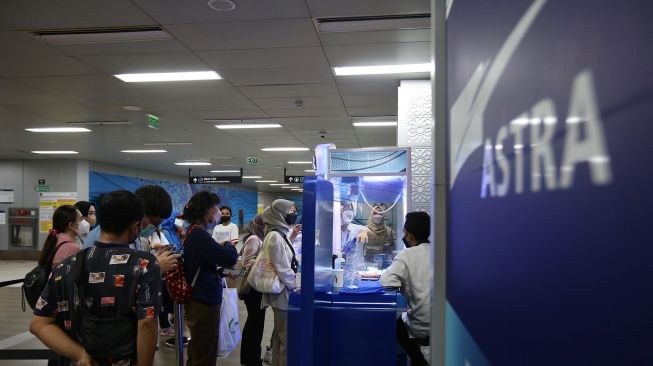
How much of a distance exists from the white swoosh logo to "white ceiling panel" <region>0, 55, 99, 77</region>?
15.4 feet

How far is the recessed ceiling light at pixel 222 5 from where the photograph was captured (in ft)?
11.9

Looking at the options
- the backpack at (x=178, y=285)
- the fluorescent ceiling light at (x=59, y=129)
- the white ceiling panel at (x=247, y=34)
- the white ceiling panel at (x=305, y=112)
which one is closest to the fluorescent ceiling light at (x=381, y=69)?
the white ceiling panel at (x=247, y=34)

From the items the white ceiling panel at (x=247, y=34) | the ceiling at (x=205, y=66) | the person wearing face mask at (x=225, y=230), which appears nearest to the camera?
the ceiling at (x=205, y=66)

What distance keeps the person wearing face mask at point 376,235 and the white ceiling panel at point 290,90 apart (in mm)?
1969

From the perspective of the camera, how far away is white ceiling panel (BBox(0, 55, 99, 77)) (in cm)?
497

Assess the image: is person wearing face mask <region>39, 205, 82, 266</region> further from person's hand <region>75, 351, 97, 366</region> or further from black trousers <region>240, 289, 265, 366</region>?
black trousers <region>240, 289, 265, 366</region>

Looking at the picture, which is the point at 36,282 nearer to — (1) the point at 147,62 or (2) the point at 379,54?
(1) the point at 147,62

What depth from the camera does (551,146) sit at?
67 centimetres

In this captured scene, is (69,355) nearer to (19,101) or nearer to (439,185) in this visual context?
(439,185)

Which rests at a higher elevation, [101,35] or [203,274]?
[101,35]

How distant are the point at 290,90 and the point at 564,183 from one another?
5769 mm

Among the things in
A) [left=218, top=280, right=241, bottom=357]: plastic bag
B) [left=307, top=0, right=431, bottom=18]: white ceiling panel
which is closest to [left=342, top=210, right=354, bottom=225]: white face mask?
[left=218, top=280, right=241, bottom=357]: plastic bag

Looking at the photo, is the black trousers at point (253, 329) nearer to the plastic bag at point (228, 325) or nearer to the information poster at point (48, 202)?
the plastic bag at point (228, 325)

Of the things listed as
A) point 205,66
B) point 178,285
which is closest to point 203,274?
point 178,285
